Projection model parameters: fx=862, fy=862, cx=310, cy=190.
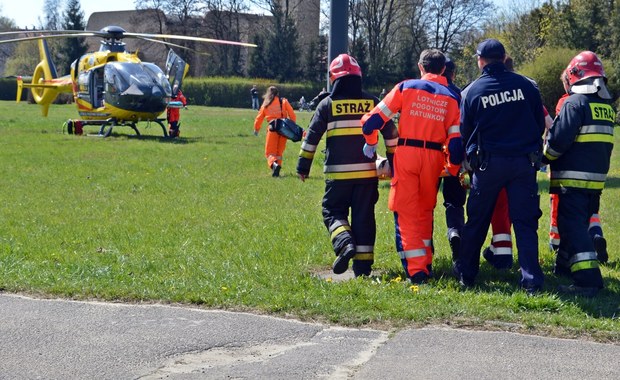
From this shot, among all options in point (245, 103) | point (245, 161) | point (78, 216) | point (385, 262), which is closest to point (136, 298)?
point (385, 262)

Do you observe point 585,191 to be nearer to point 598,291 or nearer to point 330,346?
point 598,291

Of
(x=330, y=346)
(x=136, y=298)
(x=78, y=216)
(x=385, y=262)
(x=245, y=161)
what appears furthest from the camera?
(x=245, y=161)

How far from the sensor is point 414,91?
25.7ft

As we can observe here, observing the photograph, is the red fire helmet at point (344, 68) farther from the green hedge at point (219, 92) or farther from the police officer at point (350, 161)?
the green hedge at point (219, 92)

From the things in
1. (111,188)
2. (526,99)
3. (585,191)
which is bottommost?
(111,188)

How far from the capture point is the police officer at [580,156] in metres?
7.47

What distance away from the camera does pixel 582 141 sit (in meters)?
7.70

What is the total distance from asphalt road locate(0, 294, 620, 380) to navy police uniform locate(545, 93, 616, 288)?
1.73 meters

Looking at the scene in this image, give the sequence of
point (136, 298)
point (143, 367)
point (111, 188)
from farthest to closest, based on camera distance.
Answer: point (111, 188) → point (136, 298) → point (143, 367)

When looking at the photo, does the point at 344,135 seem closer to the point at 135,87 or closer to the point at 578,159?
the point at 578,159

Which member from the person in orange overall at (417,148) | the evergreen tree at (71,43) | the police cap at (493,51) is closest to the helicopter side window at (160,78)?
the person in orange overall at (417,148)

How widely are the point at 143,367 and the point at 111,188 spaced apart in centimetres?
1027

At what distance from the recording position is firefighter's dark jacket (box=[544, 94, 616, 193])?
757 centimetres

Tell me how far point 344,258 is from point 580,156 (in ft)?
7.61
